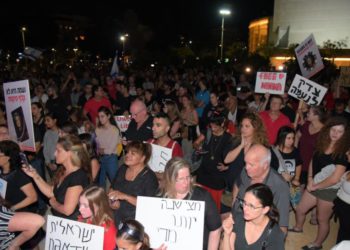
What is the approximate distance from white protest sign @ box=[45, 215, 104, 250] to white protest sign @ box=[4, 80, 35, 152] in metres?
2.29

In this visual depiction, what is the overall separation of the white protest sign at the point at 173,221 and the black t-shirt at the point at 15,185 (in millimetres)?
1607

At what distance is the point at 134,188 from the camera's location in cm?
439

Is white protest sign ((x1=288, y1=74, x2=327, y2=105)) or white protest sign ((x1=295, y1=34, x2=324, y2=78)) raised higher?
white protest sign ((x1=295, y1=34, x2=324, y2=78))

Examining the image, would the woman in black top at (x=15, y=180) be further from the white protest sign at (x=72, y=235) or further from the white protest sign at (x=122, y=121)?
the white protest sign at (x=122, y=121)

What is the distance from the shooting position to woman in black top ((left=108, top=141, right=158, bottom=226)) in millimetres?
4336

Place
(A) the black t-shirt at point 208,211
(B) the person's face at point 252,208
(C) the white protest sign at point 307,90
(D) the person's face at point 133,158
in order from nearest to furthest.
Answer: (B) the person's face at point 252,208 < (A) the black t-shirt at point 208,211 < (D) the person's face at point 133,158 < (C) the white protest sign at point 307,90

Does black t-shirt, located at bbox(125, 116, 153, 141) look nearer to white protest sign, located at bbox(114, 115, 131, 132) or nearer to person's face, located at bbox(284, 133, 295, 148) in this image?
white protest sign, located at bbox(114, 115, 131, 132)

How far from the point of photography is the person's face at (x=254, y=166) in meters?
4.11

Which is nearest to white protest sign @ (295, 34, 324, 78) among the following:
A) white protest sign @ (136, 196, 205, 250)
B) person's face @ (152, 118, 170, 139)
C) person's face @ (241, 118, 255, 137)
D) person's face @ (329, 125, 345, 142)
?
person's face @ (329, 125, 345, 142)

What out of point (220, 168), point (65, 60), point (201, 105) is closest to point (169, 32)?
point (65, 60)

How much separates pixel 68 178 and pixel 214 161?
2.33m

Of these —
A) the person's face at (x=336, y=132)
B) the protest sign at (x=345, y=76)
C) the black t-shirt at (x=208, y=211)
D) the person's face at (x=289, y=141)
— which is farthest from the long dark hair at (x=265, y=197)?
the protest sign at (x=345, y=76)

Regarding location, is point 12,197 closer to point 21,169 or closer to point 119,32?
point 21,169

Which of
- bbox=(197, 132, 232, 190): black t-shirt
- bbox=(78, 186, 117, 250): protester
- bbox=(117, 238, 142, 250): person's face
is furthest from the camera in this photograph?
bbox=(197, 132, 232, 190): black t-shirt
